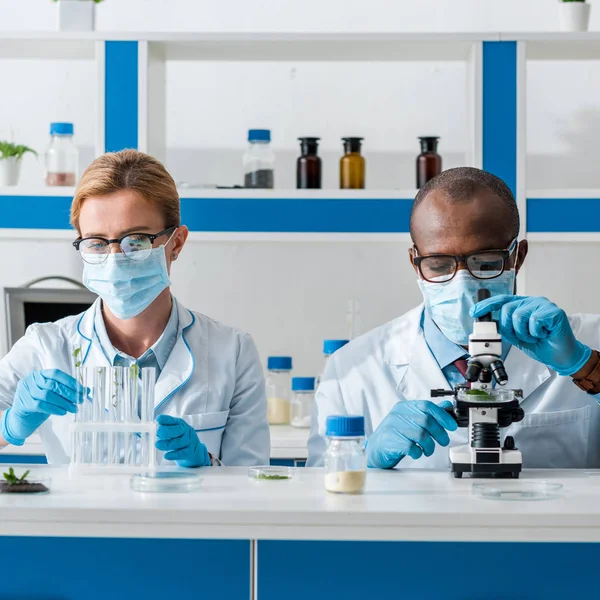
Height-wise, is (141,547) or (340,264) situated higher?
(340,264)

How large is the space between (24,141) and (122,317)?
1.68 meters

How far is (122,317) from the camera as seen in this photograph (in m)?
1.84

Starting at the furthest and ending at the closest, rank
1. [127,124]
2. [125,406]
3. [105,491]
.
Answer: [127,124], [125,406], [105,491]

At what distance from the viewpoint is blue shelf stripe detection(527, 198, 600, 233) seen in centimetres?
282

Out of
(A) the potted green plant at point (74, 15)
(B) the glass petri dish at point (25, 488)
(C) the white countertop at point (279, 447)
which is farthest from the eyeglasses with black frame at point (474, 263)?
(A) the potted green plant at point (74, 15)

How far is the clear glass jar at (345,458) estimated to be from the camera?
118 centimetres

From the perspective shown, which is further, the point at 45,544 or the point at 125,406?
the point at 125,406

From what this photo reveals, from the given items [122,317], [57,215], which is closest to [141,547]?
[122,317]

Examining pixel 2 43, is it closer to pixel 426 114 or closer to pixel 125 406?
pixel 426 114

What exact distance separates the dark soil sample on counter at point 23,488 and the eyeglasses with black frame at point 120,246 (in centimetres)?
69

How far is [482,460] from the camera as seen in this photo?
1.30 meters

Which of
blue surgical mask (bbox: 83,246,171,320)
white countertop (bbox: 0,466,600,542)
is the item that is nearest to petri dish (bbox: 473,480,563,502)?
white countertop (bbox: 0,466,600,542)

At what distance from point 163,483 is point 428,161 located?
77.5 inches

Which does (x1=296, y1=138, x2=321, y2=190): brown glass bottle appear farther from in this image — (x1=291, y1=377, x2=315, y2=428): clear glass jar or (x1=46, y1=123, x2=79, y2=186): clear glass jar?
(x1=46, y1=123, x2=79, y2=186): clear glass jar
